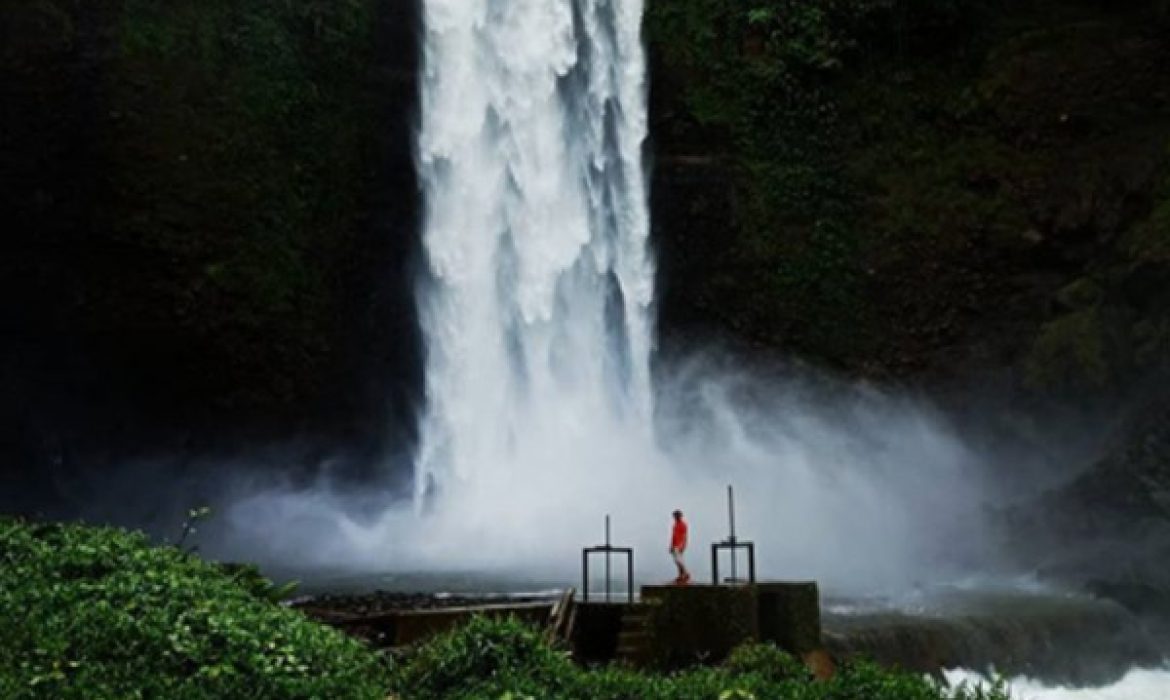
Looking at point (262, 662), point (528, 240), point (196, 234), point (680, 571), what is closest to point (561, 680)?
point (262, 662)

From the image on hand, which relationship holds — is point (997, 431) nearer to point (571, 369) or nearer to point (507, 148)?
point (571, 369)

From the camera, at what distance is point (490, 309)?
2712cm

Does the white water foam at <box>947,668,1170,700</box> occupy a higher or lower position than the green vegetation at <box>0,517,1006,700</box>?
lower

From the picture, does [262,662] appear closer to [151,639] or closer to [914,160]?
[151,639]

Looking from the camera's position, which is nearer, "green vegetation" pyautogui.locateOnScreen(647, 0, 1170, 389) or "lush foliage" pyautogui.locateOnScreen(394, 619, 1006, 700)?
"lush foliage" pyautogui.locateOnScreen(394, 619, 1006, 700)

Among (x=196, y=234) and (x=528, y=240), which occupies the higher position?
(x=528, y=240)

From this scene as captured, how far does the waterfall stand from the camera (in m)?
26.4

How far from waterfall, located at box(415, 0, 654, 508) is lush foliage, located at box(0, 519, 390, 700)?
591 inches

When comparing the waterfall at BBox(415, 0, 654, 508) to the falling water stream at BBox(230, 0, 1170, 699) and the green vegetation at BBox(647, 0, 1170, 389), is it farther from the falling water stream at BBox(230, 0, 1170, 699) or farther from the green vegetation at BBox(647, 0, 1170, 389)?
the green vegetation at BBox(647, 0, 1170, 389)

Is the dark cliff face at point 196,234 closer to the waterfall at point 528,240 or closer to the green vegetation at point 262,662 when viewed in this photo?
the waterfall at point 528,240

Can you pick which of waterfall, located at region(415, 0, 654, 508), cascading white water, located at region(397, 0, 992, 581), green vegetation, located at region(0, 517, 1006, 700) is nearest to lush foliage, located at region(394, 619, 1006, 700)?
green vegetation, located at region(0, 517, 1006, 700)

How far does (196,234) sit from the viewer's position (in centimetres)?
2502

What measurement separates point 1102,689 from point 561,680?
8662 mm

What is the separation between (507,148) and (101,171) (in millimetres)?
9068
